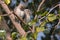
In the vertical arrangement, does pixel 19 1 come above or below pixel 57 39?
above

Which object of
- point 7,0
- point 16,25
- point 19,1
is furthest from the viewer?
point 19,1

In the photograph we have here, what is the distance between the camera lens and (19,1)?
186 cm

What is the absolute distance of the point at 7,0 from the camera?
1.14 metres

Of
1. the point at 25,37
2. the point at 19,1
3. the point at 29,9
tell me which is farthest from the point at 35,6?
the point at 25,37

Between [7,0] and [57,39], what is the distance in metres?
0.71

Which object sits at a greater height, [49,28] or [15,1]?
[15,1]

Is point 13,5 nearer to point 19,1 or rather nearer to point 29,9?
point 19,1

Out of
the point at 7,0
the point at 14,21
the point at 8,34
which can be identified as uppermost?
the point at 7,0

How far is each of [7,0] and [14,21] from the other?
0.38 m

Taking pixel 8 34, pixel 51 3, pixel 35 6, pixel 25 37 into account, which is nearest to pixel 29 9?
pixel 35 6

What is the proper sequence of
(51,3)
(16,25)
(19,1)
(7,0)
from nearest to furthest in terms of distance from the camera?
(7,0)
(16,25)
(51,3)
(19,1)

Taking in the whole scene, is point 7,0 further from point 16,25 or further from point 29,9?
point 29,9

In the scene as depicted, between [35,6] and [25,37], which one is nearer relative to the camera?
[25,37]

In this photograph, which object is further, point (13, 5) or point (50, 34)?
point (13, 5)
